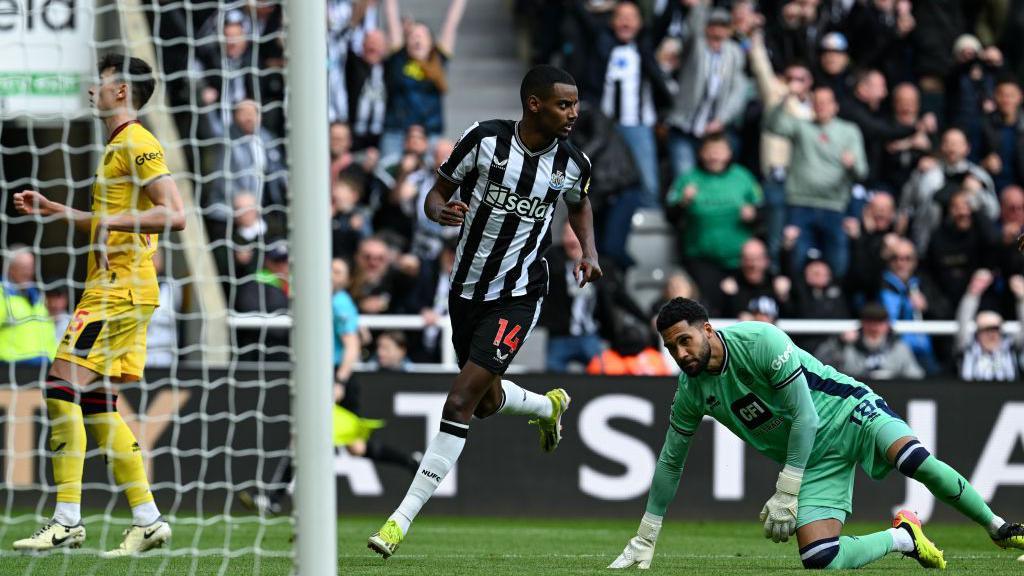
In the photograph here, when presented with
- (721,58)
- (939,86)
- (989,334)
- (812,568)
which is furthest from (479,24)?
(812,568)

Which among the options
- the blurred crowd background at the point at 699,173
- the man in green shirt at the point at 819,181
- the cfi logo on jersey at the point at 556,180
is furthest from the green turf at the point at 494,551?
the man in green shirt at the point at 819,181

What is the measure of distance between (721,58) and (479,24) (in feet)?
12.3

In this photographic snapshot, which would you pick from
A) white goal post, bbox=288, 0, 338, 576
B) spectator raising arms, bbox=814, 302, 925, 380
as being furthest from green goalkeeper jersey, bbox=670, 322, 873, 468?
spectator raising arms, bbox=814, 302, 925, 380

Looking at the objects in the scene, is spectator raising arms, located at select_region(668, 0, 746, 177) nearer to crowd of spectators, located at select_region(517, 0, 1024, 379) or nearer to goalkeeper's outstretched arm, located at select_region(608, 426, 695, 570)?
crowd of spectators, located at select_region(517, 0, 1024, 379)

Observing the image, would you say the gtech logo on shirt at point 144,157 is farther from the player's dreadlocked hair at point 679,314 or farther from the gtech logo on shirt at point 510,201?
the player's dreadlocked hair at point 679,314

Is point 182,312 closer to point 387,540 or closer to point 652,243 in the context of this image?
point 652,243

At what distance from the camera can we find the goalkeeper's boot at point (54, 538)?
7297 mm

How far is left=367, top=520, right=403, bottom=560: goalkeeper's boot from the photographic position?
7082 mm

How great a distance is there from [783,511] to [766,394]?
2.07 ft

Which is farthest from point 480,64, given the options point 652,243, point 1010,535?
point 1010,535

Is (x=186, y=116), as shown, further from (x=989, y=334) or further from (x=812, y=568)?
(x=812, y=568)

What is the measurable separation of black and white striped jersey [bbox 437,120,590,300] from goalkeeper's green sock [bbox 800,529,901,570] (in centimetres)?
186

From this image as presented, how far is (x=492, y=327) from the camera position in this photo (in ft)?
25.1

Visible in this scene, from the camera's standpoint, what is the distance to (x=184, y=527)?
34.5ft
